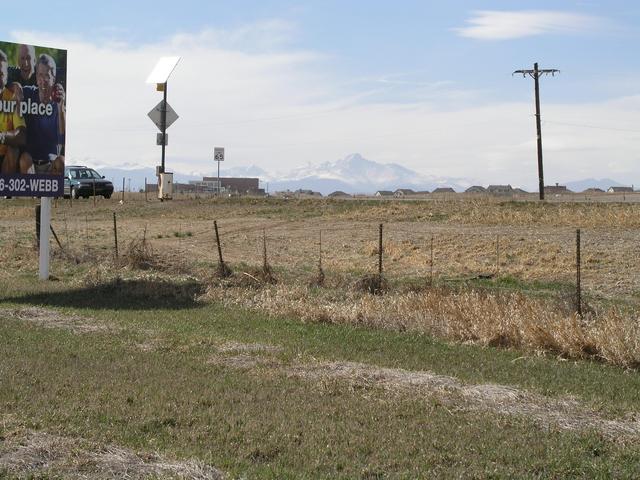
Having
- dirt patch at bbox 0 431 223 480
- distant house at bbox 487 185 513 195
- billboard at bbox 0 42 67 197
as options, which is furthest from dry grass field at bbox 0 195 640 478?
distant house at bbox 487 185 513 195

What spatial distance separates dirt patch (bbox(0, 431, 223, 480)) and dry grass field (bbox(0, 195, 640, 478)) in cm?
2

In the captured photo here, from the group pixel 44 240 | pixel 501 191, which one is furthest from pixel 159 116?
pixel 501 191

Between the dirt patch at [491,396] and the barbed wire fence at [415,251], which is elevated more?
the barbed wire fence at [415,251]

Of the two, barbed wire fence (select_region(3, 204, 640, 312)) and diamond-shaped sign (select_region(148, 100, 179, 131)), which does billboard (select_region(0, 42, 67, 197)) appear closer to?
barbed wire fence (select_region(3, 204, 640, 312))

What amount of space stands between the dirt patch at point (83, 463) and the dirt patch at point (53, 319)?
7164 millimetres

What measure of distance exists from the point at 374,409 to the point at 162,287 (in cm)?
1142

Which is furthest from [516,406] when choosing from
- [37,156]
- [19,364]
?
[37,156]

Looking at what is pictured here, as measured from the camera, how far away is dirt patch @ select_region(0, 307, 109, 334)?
14672mm

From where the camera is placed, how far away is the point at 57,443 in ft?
24.2

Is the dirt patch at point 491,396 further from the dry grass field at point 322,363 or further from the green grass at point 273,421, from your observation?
the green grass at point 273,421

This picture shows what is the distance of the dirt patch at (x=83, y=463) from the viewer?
669cm

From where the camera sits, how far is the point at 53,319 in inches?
615

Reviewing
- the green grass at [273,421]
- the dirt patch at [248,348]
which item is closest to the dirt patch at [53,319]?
the green grass at [273,421]

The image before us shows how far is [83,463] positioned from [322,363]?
497 centimetres
